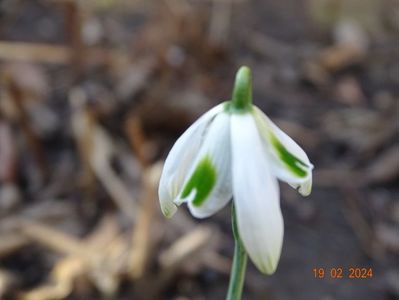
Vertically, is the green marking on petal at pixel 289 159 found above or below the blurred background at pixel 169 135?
above

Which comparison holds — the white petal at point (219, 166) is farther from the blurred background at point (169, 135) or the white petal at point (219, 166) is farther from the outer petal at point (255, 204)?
the blurred background at point (169, 135)
